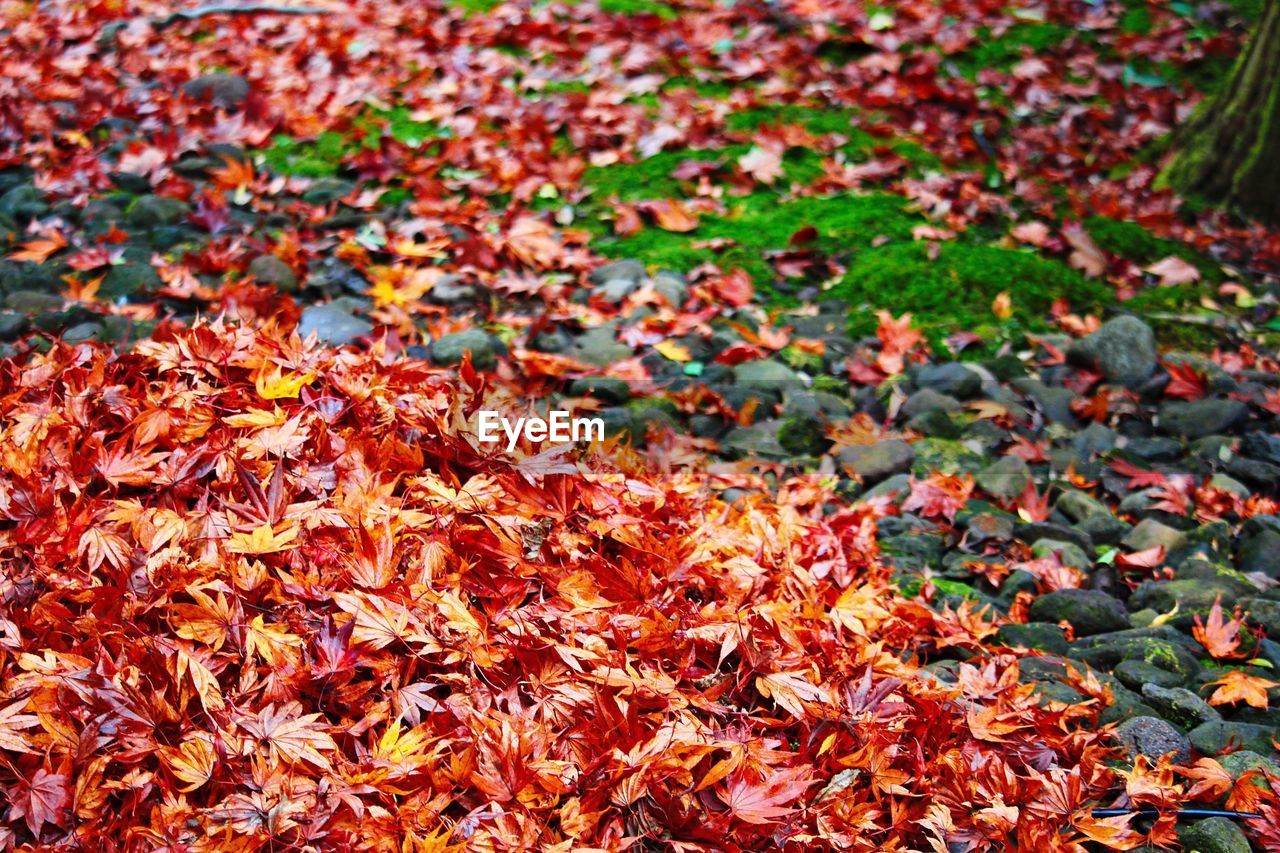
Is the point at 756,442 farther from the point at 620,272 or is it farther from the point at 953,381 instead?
the point at 620,272

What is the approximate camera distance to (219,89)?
5.22 metres

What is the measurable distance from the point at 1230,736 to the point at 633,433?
5.99 ft

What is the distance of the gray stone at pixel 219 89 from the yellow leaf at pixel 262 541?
12.5 ft

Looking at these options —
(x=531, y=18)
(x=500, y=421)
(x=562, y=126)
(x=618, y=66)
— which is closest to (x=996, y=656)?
(x=500, y=421)

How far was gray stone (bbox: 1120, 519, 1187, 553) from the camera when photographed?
305 cm

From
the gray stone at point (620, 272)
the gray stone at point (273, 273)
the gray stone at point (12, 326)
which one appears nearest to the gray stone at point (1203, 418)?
the gray stone at point (620, 272)

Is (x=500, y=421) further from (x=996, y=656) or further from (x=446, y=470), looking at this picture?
(x=996, y=656)

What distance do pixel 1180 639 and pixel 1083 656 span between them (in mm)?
275

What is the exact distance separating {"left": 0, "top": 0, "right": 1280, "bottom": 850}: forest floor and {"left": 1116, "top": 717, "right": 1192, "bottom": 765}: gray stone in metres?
0.01

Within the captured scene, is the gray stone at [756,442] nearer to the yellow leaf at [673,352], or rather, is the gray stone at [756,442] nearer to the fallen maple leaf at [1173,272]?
the yellow leaf at [673,352]

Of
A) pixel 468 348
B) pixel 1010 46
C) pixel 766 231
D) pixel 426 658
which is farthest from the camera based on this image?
pixel 1010 46

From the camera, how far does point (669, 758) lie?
1.85m

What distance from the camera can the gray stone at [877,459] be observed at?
10.9 ft

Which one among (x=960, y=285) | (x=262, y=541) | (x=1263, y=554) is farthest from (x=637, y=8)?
(x=262, y=541)
